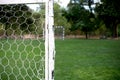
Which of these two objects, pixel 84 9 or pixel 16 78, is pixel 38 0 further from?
pixel 84 9

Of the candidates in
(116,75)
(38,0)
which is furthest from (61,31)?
(38,0)

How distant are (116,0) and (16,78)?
20.5m

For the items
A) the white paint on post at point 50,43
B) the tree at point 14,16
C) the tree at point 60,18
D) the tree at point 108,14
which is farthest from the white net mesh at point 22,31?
the tree at point 60,18

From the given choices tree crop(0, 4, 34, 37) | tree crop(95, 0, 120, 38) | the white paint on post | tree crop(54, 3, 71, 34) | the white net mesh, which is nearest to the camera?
the white paint on post

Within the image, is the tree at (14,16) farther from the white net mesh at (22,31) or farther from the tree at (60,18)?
the tree at (60,18)

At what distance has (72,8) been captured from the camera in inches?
1599

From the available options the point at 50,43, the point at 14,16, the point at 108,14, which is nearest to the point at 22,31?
the point at 14,16

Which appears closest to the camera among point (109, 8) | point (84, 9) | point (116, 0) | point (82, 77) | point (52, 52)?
point (52, 52)

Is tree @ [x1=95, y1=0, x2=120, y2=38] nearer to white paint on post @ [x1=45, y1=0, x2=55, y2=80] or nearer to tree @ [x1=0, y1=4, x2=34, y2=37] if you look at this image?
tree @ [x1=0, y1=4, x2=34, y2=37]

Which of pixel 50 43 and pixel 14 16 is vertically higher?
pixel 14 16

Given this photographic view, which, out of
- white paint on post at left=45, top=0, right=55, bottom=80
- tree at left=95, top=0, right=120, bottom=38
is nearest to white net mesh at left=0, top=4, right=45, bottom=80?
white paint on post at left=45, top=0, right=55, bottom=80

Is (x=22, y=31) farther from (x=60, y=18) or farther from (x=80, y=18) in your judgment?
(x=60, y=18)

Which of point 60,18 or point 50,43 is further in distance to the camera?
point 60,18

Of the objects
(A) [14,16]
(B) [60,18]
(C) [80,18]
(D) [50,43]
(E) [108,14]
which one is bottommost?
(D) [50,43]
